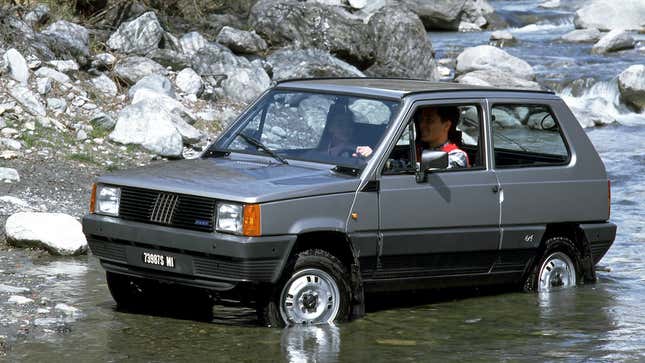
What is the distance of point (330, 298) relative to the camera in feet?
26.7

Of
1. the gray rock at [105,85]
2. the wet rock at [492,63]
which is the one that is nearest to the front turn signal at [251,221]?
the gray rock at [105,85]

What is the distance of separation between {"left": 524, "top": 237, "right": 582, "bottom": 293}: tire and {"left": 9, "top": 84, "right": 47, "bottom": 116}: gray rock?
7980 mm

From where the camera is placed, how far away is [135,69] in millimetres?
18562

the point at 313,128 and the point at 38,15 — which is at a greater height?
the point at 38,15

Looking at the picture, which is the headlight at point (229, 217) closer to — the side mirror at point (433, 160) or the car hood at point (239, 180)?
the car hood at point (239, 180)

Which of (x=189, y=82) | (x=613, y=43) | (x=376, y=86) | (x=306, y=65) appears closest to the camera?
(x=376, y=86)

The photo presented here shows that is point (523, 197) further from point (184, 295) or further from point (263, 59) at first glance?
point (263, 59)

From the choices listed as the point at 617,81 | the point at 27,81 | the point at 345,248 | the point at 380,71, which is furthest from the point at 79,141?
the point at 617,81

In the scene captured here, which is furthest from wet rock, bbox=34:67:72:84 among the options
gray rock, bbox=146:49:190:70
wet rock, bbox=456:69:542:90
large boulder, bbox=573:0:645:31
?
large boulder, bbox=573:0:645:31

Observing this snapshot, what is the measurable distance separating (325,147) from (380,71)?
53.1ft

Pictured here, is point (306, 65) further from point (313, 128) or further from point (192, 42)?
point (313, 128)

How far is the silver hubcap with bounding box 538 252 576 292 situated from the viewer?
9.70 metres

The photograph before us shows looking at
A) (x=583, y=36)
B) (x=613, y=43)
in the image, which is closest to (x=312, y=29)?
(x=613, y=43)

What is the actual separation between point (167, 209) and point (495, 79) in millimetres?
20274
